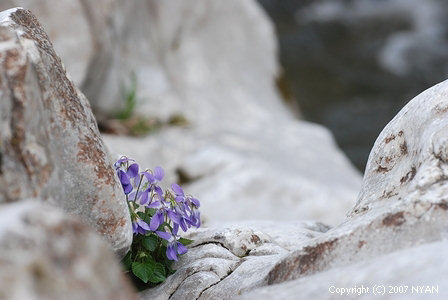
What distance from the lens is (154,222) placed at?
6.96 ft

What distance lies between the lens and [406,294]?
143 centimetres

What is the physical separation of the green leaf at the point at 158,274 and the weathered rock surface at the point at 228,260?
34mm

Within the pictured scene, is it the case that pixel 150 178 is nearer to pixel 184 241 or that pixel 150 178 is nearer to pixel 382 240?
pixel 184 241

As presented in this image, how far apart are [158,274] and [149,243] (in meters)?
0.09

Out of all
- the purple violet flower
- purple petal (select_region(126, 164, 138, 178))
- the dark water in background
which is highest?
the dark water in background

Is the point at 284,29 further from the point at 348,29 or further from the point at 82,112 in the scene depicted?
the point at 82,112

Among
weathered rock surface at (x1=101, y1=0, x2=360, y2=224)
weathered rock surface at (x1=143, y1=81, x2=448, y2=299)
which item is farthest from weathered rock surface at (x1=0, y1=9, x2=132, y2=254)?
weathered rock surface at (x1=101, y1=0, x2=360, y2=224)

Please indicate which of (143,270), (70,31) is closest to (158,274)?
(143,270)

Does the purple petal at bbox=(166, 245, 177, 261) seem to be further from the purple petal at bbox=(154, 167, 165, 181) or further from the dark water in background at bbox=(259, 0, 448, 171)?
the dark water in background at bbox=(259, 0, 448, 171)

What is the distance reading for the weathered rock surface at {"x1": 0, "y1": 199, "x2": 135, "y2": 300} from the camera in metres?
1.16

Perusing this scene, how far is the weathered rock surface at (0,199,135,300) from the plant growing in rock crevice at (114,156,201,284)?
0.83 meters

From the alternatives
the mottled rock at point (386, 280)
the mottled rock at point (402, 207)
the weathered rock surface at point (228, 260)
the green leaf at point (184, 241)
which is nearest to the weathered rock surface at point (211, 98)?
the weathered rock surface at point (228, 260)

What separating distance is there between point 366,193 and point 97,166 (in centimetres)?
76

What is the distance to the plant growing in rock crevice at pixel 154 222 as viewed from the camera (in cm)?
214
